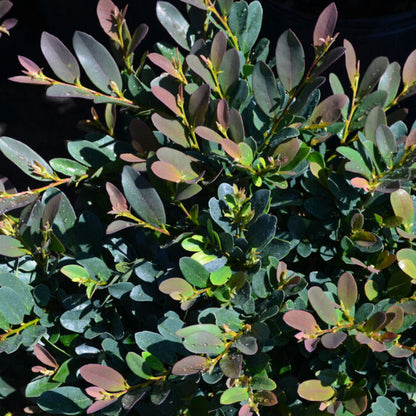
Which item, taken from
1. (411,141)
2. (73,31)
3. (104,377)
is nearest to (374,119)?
(411,141)

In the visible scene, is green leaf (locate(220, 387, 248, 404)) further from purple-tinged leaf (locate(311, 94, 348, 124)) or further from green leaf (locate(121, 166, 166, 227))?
purple-tinged leaf (locate(311, 94, 348, 124))

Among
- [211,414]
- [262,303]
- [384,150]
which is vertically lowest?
[211,414]

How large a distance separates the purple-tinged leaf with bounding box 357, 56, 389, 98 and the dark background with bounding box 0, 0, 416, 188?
857 millimetres

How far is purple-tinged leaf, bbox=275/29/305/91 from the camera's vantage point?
45.6 inches

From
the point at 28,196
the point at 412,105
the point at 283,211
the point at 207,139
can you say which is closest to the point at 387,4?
the point at 412,105

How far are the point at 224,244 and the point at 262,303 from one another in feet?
0.50

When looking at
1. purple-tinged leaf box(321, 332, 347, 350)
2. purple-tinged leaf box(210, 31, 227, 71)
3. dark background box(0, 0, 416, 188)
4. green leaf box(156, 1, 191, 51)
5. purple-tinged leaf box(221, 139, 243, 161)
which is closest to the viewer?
purple-tinged leaf box(321, 332, 347, 350)

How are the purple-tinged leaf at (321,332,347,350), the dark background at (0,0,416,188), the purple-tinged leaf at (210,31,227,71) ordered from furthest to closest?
the dark background at (0,0,416,188), the purple-tinged leaf at (210,31,227,71), the purple-tinged leaf at (321,332,347,350)

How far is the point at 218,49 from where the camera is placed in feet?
3.99

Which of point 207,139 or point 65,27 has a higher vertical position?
point 207,139

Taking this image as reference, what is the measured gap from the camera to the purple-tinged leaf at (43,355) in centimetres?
124

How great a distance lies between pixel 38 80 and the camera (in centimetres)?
124

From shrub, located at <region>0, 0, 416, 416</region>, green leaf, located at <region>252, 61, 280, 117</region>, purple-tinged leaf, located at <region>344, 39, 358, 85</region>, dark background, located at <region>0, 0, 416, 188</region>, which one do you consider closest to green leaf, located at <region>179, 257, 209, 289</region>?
shrub, located at <region>0, 0, 416, 416</region>

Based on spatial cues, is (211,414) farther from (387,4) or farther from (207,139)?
(387,4)
